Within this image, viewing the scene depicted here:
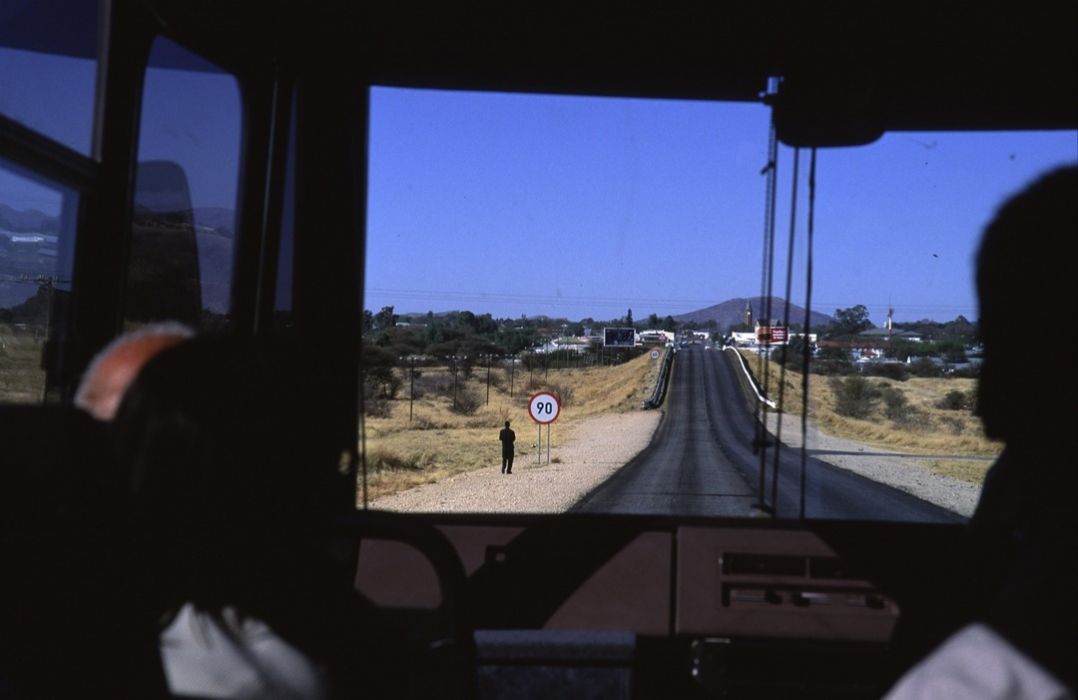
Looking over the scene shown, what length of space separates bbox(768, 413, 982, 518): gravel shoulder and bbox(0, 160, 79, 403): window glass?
244cm

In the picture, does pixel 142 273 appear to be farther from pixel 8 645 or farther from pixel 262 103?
pixel 8 645

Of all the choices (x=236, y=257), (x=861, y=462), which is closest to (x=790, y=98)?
(x=861, y=462)

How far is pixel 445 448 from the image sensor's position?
464 centimetres

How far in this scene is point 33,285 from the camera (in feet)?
11.1

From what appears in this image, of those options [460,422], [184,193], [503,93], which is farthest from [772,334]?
[184,193]

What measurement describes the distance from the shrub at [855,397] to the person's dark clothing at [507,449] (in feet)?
4.31

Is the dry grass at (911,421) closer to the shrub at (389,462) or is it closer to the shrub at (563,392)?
the shrub at (563,392)

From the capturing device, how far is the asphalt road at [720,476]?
12.9 ft

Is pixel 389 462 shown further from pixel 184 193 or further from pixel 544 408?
pixel 184 193

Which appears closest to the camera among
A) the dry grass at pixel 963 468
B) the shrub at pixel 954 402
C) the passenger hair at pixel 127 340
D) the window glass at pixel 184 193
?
the passenger hair at pixel 127 340

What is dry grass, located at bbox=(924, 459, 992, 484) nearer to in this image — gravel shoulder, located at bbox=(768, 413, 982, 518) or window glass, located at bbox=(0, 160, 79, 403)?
gravel shoulder, located at bbox=(768, 413, 982, 518)

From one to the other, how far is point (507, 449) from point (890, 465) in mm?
1788

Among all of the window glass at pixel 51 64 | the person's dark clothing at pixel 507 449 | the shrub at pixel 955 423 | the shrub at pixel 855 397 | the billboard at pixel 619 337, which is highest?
the window glass at pixel 51 64

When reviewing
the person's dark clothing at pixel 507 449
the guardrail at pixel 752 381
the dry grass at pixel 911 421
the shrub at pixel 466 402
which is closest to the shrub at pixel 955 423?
the dry grass at pixel 911 421
